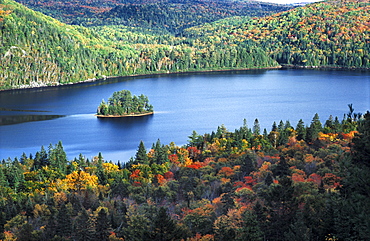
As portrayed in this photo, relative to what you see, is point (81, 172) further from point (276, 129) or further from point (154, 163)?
point (276, 129)

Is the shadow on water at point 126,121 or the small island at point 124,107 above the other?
the small island at point 124,107

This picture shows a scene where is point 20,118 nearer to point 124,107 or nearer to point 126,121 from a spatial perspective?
point 124,107

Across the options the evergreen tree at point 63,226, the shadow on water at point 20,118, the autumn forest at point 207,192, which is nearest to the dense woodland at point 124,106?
the shadow on water at point 20,118

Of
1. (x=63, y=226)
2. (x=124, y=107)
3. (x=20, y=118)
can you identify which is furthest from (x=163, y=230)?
(x=124, y=107)

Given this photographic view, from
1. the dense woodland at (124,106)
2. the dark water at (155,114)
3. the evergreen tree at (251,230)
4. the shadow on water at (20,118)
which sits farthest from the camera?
the dense woodland at (124,106)

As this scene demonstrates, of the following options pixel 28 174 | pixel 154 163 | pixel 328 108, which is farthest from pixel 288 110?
pixel 28 174

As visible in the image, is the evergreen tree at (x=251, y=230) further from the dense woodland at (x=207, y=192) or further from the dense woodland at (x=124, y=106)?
the dense woodland at (x=124, y=106)

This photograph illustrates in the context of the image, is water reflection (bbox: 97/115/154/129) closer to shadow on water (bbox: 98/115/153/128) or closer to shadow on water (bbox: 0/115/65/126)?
shadow on water (bbox: 98/115/153/128)

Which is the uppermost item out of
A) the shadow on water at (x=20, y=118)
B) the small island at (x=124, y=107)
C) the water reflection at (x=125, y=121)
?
the small island at (x=124, y=107)
